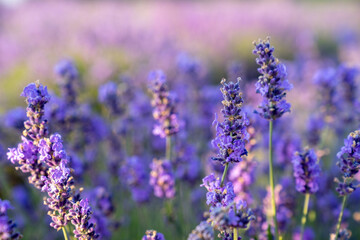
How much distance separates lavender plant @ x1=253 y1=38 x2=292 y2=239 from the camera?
182 centimetres

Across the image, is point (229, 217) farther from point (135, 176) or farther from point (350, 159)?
point (135, 176)

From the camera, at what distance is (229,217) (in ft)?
4.81

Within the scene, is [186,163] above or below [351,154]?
above

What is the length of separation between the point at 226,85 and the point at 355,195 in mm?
2626

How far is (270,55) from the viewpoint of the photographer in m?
1.82

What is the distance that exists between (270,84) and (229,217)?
735 mm

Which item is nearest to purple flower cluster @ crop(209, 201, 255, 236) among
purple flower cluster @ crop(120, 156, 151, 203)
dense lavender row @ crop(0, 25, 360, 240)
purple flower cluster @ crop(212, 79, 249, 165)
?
dense lavender row @ crop(0, 25, 360, 240)

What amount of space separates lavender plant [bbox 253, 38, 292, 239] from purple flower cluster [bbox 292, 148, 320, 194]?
0.18 meters

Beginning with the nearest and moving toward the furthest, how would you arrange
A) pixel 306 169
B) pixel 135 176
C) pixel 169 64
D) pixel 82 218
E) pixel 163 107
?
pixel 82 218 → pixel 306 169 → pixel 163 107 → pixel 135 176 → pixel 169 64

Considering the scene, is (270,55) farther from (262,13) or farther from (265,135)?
(262,13)

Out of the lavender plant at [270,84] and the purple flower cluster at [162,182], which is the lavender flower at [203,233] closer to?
the lavender plant at [270,84]

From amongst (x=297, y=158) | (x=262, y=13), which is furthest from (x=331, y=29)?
(x=297, y=158)

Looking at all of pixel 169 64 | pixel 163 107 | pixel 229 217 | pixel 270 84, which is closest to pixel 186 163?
pixel 163 107

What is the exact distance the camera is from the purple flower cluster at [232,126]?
1.70 m
